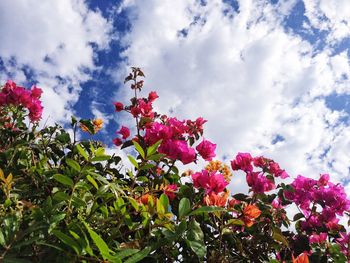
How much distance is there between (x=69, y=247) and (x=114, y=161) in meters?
1.69

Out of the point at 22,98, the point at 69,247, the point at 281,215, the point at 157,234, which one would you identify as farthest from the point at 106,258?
the point at 22,98

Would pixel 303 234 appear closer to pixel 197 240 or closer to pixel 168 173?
pixel 168 173

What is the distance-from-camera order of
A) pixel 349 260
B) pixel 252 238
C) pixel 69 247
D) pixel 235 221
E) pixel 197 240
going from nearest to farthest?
pixel 69 247
pixel 197 240
pixel 235 221
pixel 252 238
pixel 349 260

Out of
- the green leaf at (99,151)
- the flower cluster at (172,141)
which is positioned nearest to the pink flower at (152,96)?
the flower cluster at (172,141)

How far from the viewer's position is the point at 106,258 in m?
1.23

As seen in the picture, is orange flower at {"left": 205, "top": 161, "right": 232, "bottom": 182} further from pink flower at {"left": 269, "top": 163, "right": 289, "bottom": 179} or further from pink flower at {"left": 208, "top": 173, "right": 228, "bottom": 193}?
pink flower at {"left": 208, "top": 173, "right": 228, "bottom": 193}

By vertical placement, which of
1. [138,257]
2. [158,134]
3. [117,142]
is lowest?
[138,257]

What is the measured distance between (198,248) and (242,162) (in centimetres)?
146

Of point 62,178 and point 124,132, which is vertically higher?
point 124,132

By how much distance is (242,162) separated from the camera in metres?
2.90

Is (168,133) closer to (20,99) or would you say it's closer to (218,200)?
(218,200)

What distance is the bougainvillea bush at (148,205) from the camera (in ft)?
4.66

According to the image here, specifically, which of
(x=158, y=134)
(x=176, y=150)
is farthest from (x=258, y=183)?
(x=158, y=134)

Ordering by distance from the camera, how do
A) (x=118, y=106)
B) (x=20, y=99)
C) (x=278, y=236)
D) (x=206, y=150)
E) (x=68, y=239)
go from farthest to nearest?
1. (x=20, y=99)
2. (x=118, y=106)
3. (x=206, y=150)
4. (x=278, y=236)
5. (x=68, y=239)
